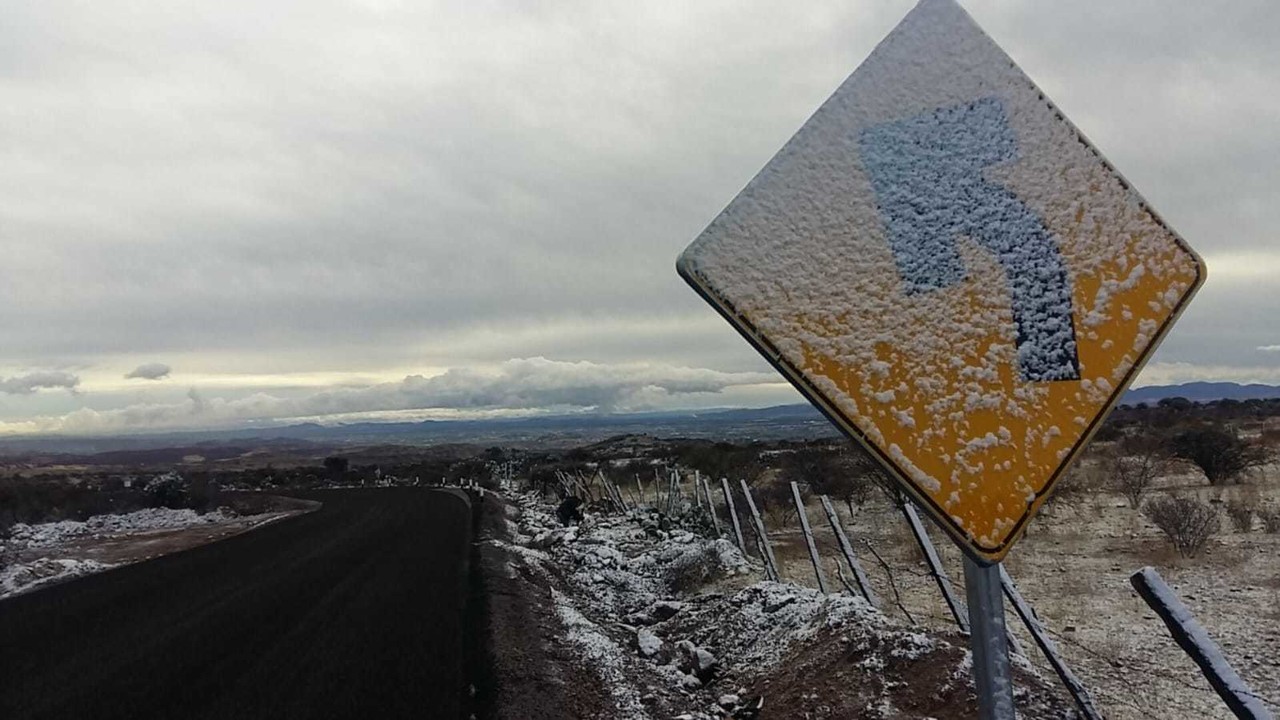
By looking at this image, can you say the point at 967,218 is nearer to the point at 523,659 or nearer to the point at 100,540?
the point at 523,659

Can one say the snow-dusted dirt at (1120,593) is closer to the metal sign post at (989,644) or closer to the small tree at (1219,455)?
the small tree at (1219,455)

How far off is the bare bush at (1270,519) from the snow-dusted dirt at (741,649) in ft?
22.1

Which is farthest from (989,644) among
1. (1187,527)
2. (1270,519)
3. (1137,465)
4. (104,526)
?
(104,526)

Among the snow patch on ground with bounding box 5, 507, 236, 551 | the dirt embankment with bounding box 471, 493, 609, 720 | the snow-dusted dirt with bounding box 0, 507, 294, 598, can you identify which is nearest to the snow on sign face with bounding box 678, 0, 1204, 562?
the dirt embankment with bounding box 471, 493, 609, 720

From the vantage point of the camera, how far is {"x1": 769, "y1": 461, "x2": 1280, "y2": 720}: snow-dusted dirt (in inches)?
216

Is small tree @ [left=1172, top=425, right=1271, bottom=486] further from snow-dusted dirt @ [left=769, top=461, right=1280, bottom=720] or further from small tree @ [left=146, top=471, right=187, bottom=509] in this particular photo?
small tree @ [left=146, top=471, right=187, bottom=509]

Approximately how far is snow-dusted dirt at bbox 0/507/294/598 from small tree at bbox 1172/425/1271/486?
853 inches

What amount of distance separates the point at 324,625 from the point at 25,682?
2.53m

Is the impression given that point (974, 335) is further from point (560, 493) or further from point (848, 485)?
point (560, 493)

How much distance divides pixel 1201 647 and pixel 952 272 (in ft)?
5.04

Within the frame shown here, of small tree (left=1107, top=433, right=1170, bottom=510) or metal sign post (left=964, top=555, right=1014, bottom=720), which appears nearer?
metal sign post (left=964, top=555, right=1014, bottom=720)

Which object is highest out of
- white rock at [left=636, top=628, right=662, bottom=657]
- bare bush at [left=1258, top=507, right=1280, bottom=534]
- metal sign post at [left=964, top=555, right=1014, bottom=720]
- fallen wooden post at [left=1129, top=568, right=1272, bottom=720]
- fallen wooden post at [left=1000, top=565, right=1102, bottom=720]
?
metal sign post at [left=964, top=555, right=1014, bottom=720]

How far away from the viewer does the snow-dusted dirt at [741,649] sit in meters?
5.01

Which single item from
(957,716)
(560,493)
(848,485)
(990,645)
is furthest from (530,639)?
(560,493)
